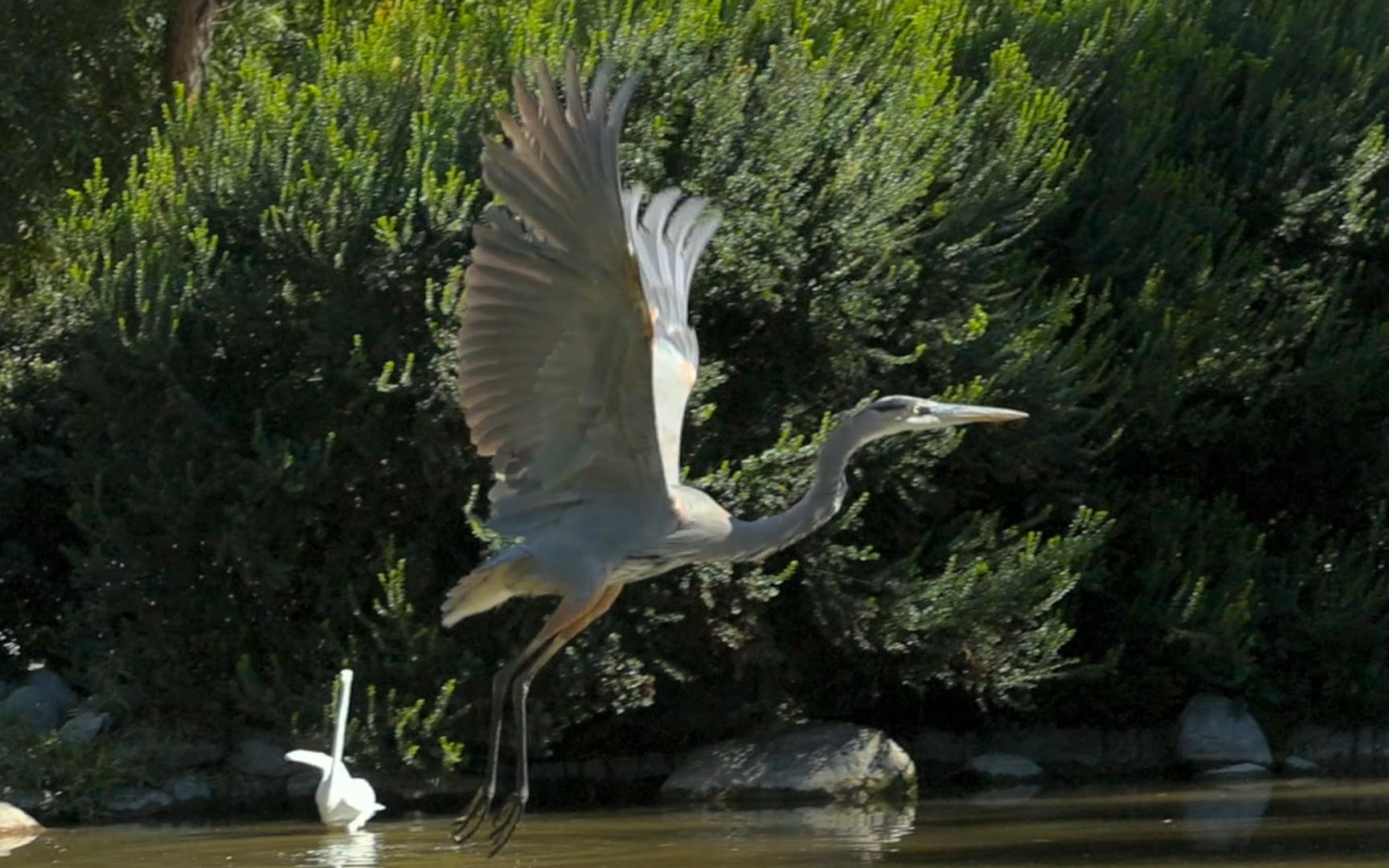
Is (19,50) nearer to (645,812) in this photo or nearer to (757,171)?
(757,171)

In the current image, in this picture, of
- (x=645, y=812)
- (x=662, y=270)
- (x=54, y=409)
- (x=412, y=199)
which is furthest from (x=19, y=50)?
(x=662, y=270)

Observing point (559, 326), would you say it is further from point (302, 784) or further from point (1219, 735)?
point (1219, 735)

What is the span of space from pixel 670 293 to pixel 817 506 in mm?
941

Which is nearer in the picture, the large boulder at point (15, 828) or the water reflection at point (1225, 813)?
the water reflection at point (1225, 813)

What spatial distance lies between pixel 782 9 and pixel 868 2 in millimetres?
813

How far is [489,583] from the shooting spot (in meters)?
8.47

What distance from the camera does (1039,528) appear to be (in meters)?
13.9

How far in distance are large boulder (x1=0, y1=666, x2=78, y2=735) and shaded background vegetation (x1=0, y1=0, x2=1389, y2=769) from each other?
0.18 meters

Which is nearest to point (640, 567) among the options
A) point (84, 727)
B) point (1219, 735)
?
point (84, 727)

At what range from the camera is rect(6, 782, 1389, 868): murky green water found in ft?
30.9

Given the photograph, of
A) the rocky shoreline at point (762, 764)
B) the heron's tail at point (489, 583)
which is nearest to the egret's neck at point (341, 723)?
the rocky shoreline at point (762, 764)

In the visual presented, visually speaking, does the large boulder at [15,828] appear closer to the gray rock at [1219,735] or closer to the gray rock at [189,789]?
the gray rock at [189,789]

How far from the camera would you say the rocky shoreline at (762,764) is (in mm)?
12250

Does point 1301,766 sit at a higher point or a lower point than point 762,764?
lower
